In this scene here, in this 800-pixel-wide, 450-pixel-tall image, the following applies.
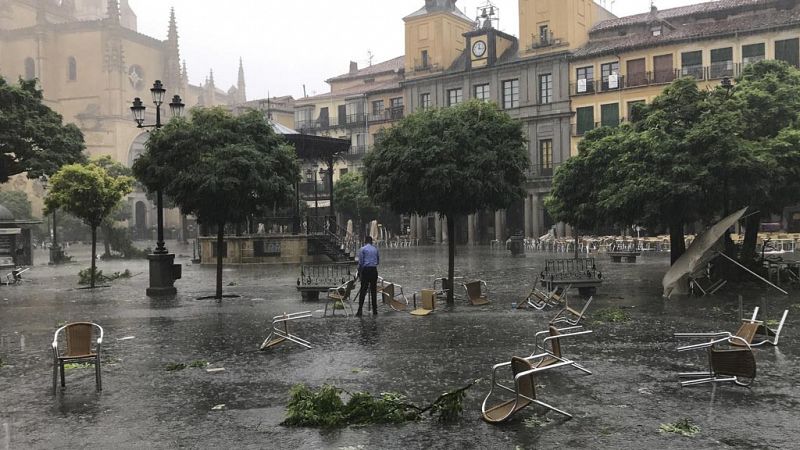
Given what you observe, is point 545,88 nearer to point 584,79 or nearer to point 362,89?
point 584,79

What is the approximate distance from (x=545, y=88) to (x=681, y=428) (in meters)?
46.7

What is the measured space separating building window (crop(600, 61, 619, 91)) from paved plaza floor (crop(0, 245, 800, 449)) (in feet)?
110

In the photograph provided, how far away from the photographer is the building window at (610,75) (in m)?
46.8

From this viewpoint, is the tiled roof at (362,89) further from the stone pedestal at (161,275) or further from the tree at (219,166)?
the tree at (219,166)

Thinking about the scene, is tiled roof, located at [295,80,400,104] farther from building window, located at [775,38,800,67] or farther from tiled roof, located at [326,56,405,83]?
building window, located at [775,38,800,67]

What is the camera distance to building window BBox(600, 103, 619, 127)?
46938 mm

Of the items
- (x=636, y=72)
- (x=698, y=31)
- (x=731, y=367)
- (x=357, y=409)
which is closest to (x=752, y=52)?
(x=698, y=31)

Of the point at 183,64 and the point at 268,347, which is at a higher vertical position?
the point at 183,64

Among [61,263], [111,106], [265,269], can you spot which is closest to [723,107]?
[265,269]

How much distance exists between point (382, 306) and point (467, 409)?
8406 millimetres

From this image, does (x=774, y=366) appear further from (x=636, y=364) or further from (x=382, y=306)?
(x=382, y=306)

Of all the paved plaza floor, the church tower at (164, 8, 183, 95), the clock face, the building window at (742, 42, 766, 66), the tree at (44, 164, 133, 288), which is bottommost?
the paved plaza floor

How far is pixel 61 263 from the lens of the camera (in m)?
35.8

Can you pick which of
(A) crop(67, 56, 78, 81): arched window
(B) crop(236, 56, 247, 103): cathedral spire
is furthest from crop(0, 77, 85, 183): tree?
(B) crop(236, 56, 247, 103): cathedral spire
